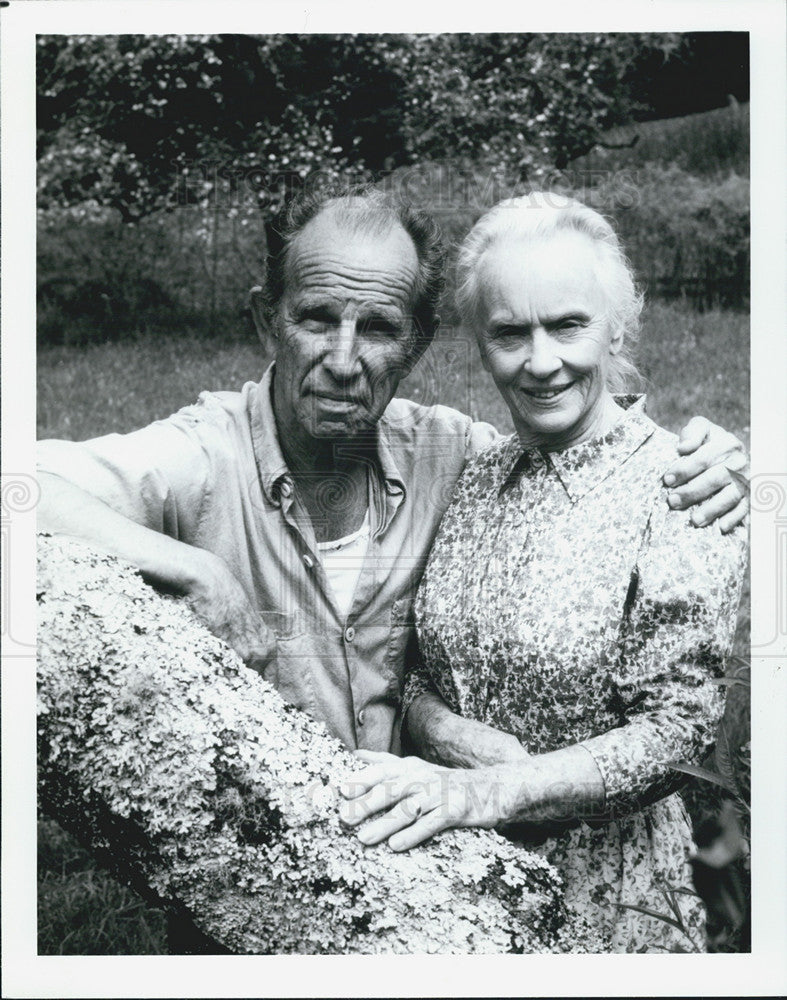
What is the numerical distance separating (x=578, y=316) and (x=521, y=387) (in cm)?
24

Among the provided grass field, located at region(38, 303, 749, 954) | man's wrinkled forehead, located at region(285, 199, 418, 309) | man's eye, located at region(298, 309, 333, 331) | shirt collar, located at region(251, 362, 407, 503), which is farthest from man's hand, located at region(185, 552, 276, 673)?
man's wrinkled forehead, located at region(285, 199, 418, 309)

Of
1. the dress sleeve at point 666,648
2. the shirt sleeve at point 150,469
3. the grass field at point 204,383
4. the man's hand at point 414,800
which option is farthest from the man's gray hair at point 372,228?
the man's hand at point 414,800

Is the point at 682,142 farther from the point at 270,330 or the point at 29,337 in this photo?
the point at 29,337

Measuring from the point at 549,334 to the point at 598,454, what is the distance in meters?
0.34

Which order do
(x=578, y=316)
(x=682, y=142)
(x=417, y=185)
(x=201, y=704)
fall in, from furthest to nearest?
(x=682, y=142) < (x=417, y=185) < (x=578, y=316) < (x=201, y=704)

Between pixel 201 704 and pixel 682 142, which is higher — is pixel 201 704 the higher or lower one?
the lower one

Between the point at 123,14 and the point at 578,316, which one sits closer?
the point at 578,316

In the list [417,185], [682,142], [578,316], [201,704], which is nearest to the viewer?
[201,704]

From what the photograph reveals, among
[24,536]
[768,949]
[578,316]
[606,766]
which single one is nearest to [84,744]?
[24,536]

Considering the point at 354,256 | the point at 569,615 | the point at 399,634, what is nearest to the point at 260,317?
the point at 354,256

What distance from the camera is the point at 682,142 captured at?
3.47 metres

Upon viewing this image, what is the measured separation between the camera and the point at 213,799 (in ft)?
9.12

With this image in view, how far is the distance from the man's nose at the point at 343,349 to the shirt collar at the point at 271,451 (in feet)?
0.64

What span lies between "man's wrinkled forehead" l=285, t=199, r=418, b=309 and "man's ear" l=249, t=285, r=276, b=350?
11 centimetres
